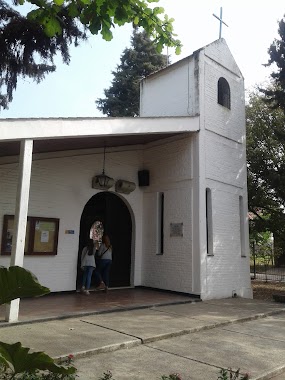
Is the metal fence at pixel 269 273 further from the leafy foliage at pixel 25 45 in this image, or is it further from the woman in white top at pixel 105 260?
the leafy foliage at pixel 25 45

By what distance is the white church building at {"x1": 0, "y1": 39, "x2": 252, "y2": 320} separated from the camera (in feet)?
29.9

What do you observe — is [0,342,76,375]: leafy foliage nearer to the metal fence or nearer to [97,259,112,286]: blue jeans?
[97,259,112,286]: blue jeans

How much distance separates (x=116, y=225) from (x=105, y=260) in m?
1.62

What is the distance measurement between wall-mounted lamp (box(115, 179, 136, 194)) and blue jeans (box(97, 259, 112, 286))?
2.22 metres

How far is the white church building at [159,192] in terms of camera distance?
9.10 metres

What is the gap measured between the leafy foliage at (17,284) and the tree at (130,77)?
79.2 ft

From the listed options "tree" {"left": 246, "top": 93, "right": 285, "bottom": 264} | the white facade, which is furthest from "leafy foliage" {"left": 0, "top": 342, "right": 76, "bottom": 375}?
"tree" {"left": 246, "top": 93, "right": 285, "bottom": 264}

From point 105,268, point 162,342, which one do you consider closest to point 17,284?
point 162,342

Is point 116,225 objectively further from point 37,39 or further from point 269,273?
point 269,273

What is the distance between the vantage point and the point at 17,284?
7.11 ft

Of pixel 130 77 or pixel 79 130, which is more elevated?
pixel 130 77

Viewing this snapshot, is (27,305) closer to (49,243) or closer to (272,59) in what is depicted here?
(49,243)

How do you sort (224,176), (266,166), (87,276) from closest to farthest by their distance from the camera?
1. (87,276)
2. (224,176)
3. (266,166)

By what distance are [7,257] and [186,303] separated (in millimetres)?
4488
